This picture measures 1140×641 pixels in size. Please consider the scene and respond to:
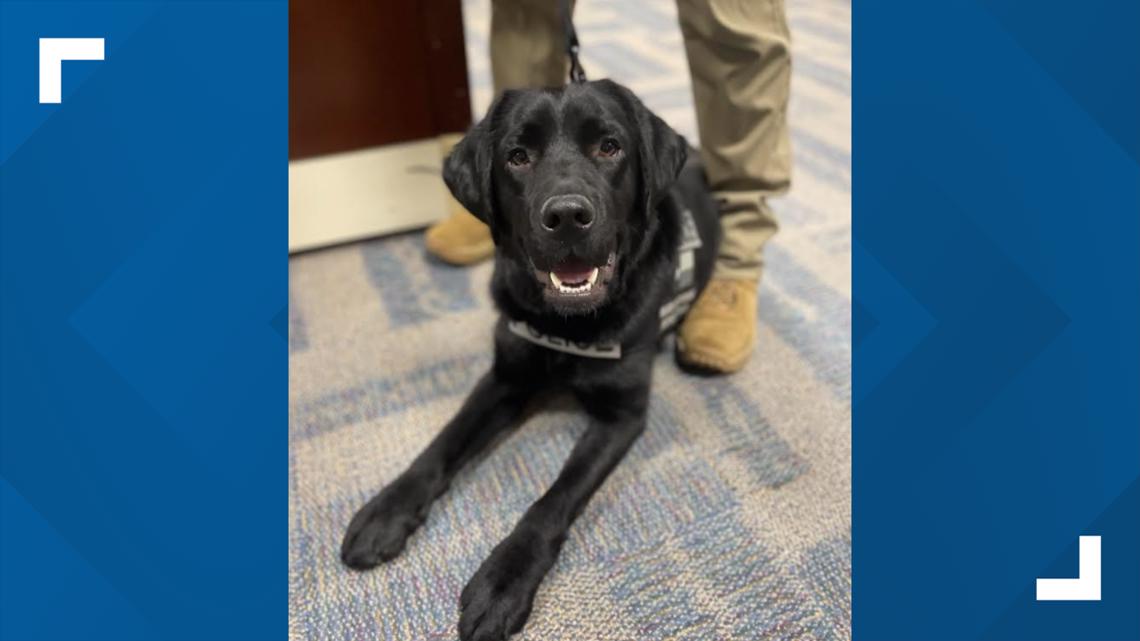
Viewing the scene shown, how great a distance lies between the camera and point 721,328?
1.40 m

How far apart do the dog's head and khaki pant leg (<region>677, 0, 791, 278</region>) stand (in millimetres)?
231

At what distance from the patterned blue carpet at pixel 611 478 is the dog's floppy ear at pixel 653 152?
402mm

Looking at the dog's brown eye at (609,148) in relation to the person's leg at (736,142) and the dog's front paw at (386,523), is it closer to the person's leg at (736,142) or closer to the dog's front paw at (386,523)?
the person's leg at (736,142)

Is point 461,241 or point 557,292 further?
point 461,241

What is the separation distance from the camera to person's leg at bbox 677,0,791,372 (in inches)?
51.1

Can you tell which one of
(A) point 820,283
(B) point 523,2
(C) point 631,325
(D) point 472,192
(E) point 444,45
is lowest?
(A) point 820,283

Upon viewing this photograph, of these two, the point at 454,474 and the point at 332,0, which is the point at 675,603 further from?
the point at 332,0

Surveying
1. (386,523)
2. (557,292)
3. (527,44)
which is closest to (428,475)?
(386,523)

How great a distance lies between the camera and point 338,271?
1.82 m

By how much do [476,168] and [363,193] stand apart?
2.76 ft

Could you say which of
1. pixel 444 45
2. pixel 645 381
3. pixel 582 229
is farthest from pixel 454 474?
pixel 444 45

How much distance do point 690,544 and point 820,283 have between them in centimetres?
79

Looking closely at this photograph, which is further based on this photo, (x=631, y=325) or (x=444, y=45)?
(x=444, y=45)

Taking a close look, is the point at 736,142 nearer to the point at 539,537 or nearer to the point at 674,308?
the point at 674,308
